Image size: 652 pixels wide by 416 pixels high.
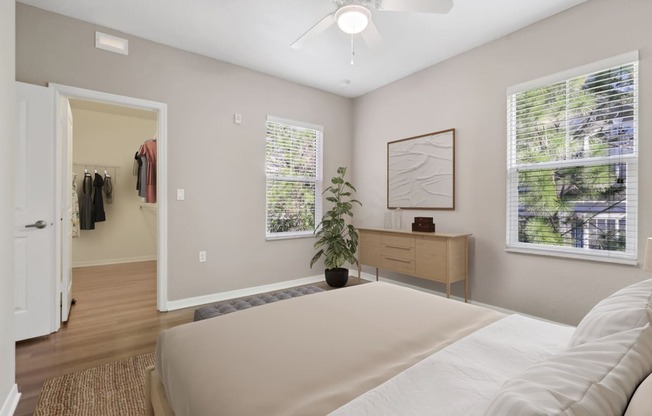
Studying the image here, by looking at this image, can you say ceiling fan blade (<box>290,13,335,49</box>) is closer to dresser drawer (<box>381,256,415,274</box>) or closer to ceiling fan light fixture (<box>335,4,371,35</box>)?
ceiling fan light fixture (<box>335,4,371,35</box>)

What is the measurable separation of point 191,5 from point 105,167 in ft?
14.1

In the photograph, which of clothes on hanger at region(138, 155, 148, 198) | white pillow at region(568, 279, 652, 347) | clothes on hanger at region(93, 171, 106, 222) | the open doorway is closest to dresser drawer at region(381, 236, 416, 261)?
white pillow at region(568, 279, 652, 347)

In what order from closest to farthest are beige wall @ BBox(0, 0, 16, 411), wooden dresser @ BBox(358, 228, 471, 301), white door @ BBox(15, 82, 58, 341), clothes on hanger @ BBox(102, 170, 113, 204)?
1. beige wall @ BBox(0, 0, 16, 411)
2. white door @ BBox(15, 82, 58, 341)
3. wooden dresser @ BBox(358, 228, 471, 301)
4. clothes on hanger @ BBox(102, 170, 113, 204)

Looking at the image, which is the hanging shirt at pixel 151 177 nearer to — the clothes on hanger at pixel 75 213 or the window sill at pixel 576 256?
the clothes on hanger at pixel 75 213

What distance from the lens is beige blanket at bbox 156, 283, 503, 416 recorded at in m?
0.88

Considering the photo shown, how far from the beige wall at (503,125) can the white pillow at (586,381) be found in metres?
2.29

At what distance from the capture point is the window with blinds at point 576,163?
7.83 feet

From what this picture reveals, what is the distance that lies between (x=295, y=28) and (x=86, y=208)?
4.80 m

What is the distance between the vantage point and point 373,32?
2.28 metres

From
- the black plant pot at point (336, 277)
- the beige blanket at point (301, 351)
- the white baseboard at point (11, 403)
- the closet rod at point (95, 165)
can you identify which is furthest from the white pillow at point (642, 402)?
the closet rod at point (95, 165)

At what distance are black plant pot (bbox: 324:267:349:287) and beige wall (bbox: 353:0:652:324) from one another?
2.94ft

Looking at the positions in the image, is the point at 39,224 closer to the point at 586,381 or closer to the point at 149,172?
the point at 149,172

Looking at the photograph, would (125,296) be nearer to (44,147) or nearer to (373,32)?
(44,147)

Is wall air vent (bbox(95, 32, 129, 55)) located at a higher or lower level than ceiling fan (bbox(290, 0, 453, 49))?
higher
